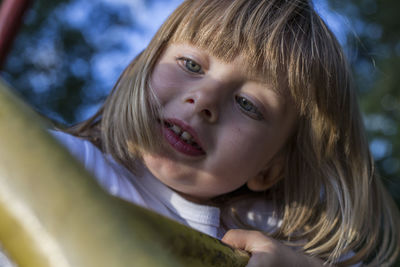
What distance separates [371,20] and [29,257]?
251cm

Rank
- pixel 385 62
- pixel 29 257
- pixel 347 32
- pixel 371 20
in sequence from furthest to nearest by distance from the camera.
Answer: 1. pixel 371 20
2. pixel 385 62
3. pixel 347 32
4. pixel 29 257

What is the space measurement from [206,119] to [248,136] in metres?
0.08

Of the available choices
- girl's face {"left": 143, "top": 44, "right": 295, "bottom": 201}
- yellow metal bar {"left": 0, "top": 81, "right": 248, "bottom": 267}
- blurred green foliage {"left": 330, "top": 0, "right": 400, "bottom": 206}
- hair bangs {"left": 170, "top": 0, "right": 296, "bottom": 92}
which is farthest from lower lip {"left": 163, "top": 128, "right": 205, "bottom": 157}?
blurred green foliage {"left": 330, "top": 0, "right": 400, "bottom": 206}

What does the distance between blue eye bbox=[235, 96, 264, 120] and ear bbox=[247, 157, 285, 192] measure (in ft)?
0.51

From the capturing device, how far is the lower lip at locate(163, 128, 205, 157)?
66 cm

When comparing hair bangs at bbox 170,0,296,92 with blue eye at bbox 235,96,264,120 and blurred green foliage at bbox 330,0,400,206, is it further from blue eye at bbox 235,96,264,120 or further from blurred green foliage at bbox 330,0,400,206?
blurred green foliage at bbox 330,0,400,206

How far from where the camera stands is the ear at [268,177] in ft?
2.73

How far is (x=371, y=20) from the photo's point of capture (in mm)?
2439

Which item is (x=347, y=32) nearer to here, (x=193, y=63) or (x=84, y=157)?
(x=193, y=63)

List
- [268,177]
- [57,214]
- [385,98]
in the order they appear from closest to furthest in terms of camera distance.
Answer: [57,214] < [268,177] < [385,98]

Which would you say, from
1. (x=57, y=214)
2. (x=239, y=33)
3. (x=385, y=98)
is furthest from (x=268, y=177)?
(x=385, y=98)

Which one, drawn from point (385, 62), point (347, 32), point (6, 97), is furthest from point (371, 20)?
point (6, 97)

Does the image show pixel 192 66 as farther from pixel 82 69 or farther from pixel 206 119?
pixel 82 69

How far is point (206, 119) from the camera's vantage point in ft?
2.15
